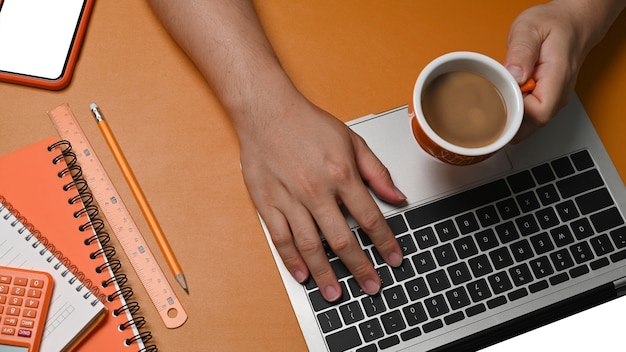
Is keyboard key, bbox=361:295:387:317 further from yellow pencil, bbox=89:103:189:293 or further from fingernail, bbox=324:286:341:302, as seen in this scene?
yellow pencil, bbox=89:103:189:293

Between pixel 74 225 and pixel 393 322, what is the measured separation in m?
0.49

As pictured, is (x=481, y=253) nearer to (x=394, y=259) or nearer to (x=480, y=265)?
(x=480, y=265)

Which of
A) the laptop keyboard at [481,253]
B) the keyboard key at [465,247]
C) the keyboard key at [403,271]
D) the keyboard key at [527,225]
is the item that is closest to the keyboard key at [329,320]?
the laptop keyboard at [481,253]

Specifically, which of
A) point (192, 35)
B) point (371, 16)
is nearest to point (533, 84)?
point (371, 16)

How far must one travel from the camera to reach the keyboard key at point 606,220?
0.91 metres

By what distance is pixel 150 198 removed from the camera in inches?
35.0

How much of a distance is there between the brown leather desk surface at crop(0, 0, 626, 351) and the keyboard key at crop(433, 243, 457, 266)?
23cm

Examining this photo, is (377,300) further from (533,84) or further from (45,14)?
(45,14)

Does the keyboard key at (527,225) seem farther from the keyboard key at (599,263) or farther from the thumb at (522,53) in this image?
the thumb at (522,53)

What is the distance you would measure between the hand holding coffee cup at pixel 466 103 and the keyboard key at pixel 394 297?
22cm

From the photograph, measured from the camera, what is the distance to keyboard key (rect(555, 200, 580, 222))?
0.92 meters

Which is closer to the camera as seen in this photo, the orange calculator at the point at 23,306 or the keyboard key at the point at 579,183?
the orange calculator at the point at 23,306

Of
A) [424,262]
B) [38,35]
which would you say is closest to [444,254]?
A: [424,262]

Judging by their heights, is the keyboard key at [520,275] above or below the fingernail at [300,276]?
below
